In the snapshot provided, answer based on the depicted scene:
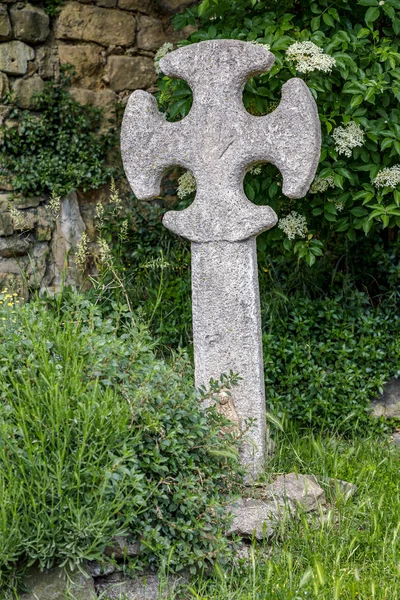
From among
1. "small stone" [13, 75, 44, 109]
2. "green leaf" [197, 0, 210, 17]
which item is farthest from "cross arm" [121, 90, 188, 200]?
"small stone" [13, 75, 44, 109]

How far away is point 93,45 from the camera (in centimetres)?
562

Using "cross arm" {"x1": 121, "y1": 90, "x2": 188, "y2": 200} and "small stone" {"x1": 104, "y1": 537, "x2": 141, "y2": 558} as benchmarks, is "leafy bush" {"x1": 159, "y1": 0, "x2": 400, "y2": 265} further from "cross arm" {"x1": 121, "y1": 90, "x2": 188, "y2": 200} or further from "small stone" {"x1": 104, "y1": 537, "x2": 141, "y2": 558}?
"small stone" {"x1": 104, "y1": 537, "x2": 141, "y2": 558}

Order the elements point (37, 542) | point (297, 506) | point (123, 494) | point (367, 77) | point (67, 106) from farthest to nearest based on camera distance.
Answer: point (67, 106) → point (367, 77) → point (297, 506) → point (123, 494) → point (37, 542)

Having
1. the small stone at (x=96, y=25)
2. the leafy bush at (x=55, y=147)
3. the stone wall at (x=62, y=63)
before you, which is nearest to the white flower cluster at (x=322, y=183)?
the stone wall at (x=62, y=63)

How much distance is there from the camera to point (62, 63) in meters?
5.49

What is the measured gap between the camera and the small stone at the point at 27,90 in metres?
5.30

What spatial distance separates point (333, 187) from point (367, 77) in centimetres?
55

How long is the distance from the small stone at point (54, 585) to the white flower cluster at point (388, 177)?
2.31 metres

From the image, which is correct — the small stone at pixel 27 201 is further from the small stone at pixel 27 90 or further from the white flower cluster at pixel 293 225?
the white flower cluster at pixel 293 225

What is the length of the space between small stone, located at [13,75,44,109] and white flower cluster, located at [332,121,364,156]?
2.45 meters

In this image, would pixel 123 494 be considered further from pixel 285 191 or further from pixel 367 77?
pixel 367 77

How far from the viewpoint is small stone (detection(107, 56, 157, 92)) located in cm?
571

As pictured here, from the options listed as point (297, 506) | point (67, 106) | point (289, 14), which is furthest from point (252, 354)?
point (67, 106)

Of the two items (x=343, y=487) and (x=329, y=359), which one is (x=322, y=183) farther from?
(x=343, y=487)
